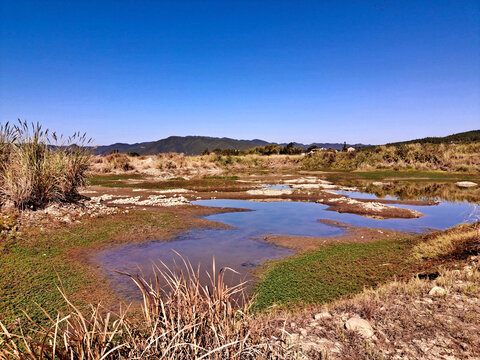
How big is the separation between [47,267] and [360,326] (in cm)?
815

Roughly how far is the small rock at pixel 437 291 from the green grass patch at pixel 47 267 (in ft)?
22.3

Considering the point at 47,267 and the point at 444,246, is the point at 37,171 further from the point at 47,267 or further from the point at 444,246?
the point at 444,246

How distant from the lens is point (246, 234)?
12516mm

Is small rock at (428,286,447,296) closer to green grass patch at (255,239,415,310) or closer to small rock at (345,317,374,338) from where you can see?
green grass patch at (255,239,415,310)

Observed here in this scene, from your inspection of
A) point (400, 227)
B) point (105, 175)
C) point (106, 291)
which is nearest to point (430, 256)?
point (400, 227)

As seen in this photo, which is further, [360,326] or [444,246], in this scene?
[444,246]

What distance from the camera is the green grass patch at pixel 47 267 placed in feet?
19.4

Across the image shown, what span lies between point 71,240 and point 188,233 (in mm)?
4558

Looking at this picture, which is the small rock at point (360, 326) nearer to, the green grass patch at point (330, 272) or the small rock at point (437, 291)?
the green grass patch at point (330, 272)

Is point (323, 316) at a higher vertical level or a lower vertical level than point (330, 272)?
higher

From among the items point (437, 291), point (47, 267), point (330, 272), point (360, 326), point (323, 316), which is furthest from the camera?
point (330, 272)

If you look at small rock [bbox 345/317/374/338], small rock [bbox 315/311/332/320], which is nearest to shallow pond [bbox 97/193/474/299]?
small rock [bbox 315/311/332/320]

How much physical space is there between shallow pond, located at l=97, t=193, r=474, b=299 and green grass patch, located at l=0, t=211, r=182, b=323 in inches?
35.9

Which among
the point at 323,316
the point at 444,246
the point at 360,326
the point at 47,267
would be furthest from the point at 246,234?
the point at 360,326
